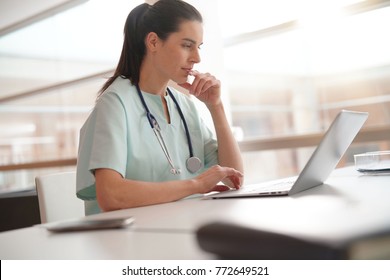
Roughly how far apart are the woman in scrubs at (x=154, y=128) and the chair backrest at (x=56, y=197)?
0.12 metres

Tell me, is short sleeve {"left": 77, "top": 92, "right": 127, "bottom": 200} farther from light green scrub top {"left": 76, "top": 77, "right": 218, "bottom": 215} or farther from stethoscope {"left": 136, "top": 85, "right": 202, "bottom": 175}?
stethoscope {"left": 136, "top": 85, "right": 202, "bottom": 175}

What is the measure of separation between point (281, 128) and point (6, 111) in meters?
3.70

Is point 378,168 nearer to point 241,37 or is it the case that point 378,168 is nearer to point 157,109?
point 157,109

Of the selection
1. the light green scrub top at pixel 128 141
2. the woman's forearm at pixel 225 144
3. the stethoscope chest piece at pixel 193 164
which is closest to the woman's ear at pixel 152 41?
the light green scrub top at pixel 128 141

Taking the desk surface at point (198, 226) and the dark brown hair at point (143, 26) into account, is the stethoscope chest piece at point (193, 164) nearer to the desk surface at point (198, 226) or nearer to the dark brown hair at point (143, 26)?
the dark brown hair at point (143, 26)

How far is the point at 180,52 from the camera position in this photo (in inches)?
62.5

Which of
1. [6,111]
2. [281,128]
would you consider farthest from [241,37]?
[6,111]

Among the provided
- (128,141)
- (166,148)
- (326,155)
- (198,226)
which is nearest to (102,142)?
(128,141)

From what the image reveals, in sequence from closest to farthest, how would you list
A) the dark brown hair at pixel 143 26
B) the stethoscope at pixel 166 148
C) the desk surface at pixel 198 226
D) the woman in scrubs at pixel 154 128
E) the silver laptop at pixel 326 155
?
the desk surface at pixel 198 226
the silver laptop at pixel 326 155
the woman in scrubs at pixel 154 128
the stethoscope at pixel 166 148
the dark brown hair at pixel 143 26

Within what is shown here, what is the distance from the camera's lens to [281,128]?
3.15 m

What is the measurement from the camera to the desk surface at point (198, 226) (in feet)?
1.88

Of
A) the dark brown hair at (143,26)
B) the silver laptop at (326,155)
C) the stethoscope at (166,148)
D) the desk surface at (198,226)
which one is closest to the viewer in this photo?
the desk surface at (198,226)

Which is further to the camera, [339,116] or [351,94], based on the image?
[351,94]

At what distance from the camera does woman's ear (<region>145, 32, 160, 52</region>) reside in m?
1.60
